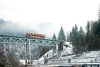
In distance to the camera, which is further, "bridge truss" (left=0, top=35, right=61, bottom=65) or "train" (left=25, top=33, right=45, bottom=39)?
"train" (left=25, top=33, right=45, bottom=39)

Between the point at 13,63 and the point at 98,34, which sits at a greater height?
the point at 98,34

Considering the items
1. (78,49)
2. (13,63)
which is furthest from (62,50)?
(13,63)

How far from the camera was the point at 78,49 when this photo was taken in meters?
100

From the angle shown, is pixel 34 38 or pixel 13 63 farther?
pixel 34 38

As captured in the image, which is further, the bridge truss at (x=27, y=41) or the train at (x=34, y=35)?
the train at (x=34, y=35)

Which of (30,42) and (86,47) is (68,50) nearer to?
(86,47)

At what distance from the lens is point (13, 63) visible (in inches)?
1987

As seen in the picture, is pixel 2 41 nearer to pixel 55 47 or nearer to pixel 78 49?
pixel 55 47

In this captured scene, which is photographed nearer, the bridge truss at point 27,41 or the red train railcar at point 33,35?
the bridge truss at point 27,41

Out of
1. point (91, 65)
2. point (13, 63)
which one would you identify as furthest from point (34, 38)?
point (91, 65)

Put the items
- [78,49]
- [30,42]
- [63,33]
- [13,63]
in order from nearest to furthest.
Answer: [13,63]
[30,42]
[78,49]
[63,33]

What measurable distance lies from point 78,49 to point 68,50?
30.8 metres

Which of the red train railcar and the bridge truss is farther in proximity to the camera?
the red train railcar

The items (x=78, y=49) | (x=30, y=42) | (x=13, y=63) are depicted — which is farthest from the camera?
(x=78, y=49)
